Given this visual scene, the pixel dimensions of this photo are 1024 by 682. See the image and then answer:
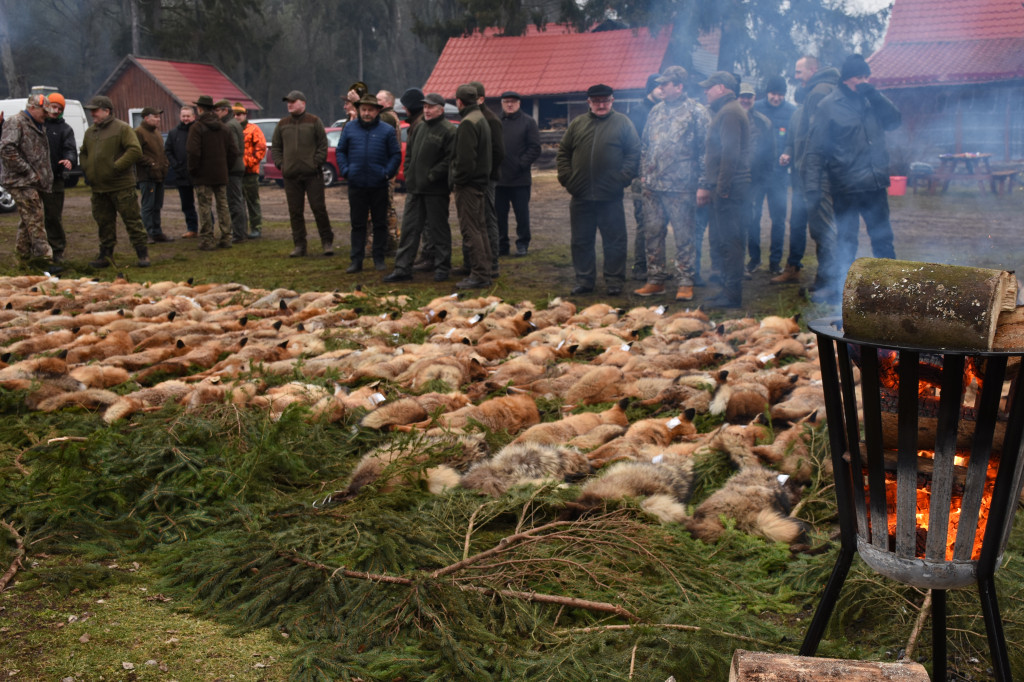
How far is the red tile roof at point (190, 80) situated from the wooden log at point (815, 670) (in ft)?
117

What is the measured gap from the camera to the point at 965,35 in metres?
9.37

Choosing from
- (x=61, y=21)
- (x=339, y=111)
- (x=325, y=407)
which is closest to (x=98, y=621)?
(x=325, y=407)

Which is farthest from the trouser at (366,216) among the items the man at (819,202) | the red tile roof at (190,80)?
the red tile roof at (190,80)

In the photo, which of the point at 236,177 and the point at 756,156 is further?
the point at 236,177

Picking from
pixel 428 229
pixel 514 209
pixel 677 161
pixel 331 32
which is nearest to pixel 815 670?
pixel 677 161

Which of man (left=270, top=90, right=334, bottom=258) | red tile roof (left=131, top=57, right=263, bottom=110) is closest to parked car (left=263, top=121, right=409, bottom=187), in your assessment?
man (left=270, top=90, right=334, bottom=258)

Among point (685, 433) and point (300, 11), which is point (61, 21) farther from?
point (685, 433)

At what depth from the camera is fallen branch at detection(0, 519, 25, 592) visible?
11.8ft

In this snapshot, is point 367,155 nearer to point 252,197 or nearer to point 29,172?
point 29,172

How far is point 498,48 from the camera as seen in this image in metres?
30.8

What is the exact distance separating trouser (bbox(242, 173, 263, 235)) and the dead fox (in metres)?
10.9

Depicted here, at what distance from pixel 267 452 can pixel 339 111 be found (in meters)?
50.0

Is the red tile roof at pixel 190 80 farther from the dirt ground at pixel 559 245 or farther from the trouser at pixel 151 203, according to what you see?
the trouser at pixel 151 203

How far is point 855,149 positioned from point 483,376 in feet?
13.8
